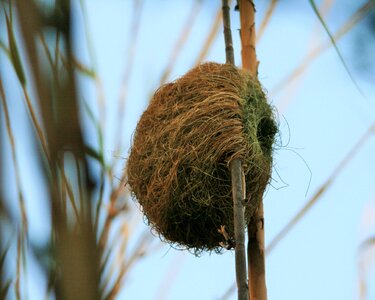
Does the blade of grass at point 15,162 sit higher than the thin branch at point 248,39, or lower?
lower

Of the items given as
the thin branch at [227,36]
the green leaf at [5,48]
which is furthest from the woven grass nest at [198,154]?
the green leaf at [5,48]

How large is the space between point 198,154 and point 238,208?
246 millimetres

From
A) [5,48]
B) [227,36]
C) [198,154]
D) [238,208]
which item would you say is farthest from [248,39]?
[5,48]

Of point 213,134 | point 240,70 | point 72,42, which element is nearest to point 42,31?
point 72,42

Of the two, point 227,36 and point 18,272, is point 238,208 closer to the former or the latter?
point 227,36

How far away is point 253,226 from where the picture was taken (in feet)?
6.54

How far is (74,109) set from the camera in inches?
11.0

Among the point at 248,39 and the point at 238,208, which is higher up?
the point at 248,39

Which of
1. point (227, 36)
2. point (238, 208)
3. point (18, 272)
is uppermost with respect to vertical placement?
point (227, 36)

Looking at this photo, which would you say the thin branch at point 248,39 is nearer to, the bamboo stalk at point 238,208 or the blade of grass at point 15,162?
the bamboo stalk at point 238,208

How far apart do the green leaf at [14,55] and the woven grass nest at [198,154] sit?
1.46 metres

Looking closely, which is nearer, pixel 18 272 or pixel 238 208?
pixel 18 272

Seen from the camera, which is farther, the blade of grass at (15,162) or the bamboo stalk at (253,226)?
the bamboo stalk at (253,226)

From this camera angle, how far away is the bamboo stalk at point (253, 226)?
73.1 inches
